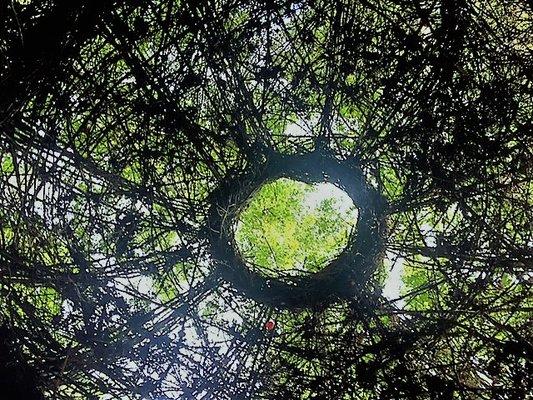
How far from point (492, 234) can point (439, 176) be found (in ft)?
0.68

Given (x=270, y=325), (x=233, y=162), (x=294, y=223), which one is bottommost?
(x=270, y=325)

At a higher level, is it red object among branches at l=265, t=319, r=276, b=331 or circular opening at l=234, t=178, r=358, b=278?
circular opening at l=234, t=178, r=358, b=278

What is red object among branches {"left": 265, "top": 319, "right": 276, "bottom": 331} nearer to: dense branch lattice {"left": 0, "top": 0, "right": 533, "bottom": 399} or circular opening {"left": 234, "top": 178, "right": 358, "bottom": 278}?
dense branch lattice {"left": 0, "top": 0, "right": 533, "bottom": 399}

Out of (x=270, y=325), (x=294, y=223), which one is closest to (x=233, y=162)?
(x=270, y=325)

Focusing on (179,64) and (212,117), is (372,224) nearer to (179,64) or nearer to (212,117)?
(212,117)

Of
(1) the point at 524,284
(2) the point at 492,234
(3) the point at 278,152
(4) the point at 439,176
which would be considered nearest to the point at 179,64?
(3) the point at 278,152

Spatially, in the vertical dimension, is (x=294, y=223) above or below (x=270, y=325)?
above

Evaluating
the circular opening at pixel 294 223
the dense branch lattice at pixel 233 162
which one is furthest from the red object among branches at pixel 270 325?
the circular opening at pixel 294 223

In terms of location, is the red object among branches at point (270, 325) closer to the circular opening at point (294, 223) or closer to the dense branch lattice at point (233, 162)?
the dense branch lattice at point (233, 162)

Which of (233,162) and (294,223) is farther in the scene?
(294,223)

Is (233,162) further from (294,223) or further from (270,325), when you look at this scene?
(294,223)

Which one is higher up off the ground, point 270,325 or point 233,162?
point 233,162

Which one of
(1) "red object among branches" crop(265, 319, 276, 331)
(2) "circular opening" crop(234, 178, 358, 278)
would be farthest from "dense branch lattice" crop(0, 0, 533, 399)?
(2) "circular opening" crop(234, 178, 358, 278)

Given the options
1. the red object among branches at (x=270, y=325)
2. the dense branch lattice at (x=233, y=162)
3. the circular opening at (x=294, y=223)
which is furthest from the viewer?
the circular opening at (x=294, y=223)
